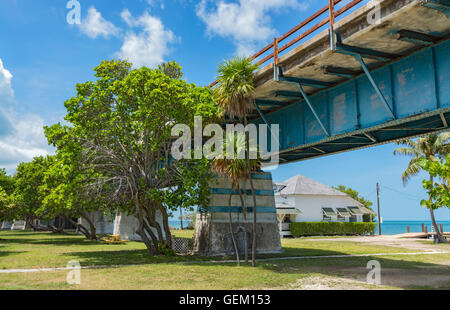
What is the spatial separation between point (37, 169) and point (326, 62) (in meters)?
31.5

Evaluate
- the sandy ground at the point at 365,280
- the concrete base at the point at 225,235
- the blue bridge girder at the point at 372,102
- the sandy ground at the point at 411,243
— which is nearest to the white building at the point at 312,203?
the sandy ground at the point at 411,243

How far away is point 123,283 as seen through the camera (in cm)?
1226

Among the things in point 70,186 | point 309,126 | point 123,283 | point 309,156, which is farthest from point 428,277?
point 70,186

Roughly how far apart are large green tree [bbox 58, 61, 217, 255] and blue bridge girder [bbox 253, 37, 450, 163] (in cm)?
440

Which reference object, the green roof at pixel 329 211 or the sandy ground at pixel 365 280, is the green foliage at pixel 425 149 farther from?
the sandy ground at pixel 365 280

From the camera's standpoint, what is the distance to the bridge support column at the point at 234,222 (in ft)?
73.9

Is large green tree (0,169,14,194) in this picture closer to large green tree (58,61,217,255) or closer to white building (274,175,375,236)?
large green tree (58,61,217,255)

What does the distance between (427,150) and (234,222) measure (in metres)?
26.2

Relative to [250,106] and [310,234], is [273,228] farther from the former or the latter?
[310,234]

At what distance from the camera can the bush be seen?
4797cm

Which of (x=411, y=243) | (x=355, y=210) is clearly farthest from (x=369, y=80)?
(x=355, y=210)

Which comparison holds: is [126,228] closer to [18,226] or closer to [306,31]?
[306,31]

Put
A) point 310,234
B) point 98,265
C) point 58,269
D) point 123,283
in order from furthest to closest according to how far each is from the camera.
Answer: point 310,234
point 98,265
point 58,269
point 123,283

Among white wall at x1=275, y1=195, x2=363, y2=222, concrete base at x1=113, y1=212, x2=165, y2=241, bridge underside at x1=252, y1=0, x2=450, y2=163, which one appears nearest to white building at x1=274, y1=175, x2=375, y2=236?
white wall at x1=275, y1=195, x2=363, y2=222
